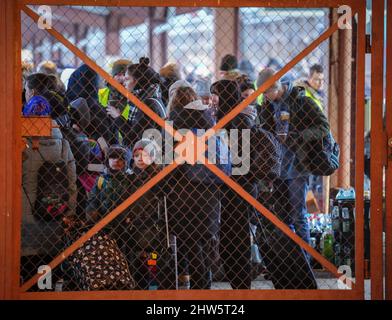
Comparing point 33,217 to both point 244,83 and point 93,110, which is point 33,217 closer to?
point 93,110

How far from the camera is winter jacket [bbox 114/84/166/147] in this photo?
6531mm

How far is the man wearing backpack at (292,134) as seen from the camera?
692 centimetres

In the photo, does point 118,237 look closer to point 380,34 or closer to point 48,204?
point 48,204

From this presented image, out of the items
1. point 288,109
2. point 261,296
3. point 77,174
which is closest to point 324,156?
point 288,109

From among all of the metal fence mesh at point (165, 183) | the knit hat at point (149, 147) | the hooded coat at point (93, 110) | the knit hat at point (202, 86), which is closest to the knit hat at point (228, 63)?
the knit hat at point (202, 86)

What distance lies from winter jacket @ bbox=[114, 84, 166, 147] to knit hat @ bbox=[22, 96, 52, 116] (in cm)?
72

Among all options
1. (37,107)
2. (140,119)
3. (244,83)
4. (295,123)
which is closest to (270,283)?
(295,123)

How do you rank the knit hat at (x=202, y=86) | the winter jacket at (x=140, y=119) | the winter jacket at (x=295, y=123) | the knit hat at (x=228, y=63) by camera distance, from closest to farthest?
the winter jacket at (x=140, y=119)
the winter jacket at (x=295, y=123)
the knit hat at (x=202, y=86)
the knit hat at (x=228, y=63)

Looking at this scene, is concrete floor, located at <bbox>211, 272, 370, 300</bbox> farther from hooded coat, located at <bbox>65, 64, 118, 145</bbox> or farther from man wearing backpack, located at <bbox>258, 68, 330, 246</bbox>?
hooded coat, located at <bbox>65, 64, 118, 145</bbox>

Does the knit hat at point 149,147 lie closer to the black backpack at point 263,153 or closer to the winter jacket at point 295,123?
the black backpack at point 263,153

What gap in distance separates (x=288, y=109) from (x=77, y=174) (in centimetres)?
203

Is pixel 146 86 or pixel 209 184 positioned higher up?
pixel 146 86

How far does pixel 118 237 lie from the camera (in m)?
6.46

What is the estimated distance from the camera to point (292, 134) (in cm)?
698
